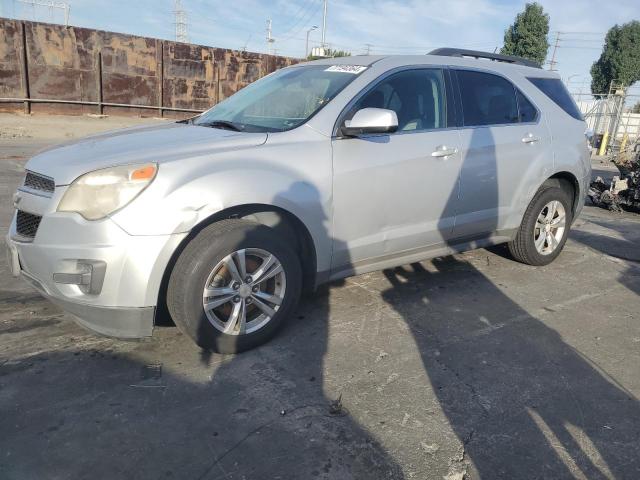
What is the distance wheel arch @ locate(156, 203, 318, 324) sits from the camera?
9.43ft

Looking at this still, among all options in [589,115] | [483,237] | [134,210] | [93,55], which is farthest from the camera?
[589,115]

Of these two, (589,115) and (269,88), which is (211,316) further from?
(589,115)

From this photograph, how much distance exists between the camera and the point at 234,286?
9.84 ft

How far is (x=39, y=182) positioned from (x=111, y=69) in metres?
17.0

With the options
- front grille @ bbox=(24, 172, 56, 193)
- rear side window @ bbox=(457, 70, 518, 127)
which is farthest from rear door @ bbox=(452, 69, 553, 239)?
front grille @ bbox=(24, 172, 56, 193)

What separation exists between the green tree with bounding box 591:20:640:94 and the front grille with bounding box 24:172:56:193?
44.7m

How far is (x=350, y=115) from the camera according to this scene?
3.43 m

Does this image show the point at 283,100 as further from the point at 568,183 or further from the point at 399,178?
the point at 568,183

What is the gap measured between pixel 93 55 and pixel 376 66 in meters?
16.6

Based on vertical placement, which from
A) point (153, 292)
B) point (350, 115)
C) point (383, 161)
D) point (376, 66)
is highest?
point (376, 66)

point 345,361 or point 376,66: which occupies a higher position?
point 376,66

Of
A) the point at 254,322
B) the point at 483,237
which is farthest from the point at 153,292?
the point at 483,237

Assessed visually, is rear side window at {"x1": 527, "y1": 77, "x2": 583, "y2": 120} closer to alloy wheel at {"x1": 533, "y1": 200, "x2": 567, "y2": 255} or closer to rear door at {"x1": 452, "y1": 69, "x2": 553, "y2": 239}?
rear door at {"x1": 452, "y1": 69, "x2": 553, "y2": 239}

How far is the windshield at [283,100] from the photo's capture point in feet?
11.4
